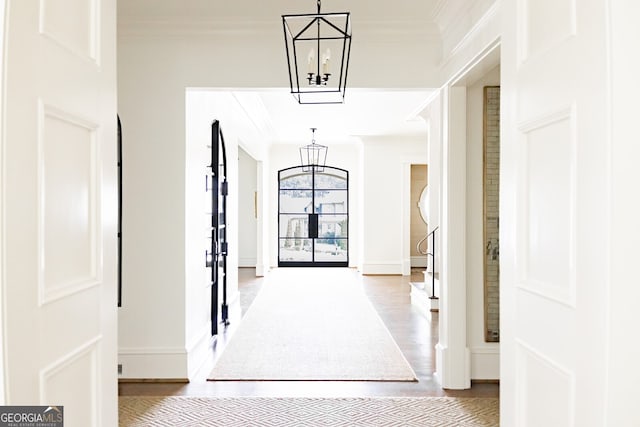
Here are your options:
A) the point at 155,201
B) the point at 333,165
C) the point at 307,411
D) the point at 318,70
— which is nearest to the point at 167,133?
the point at 155,201

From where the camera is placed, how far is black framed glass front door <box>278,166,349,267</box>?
38.5 feet

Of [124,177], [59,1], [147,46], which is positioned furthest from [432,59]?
[59,1]

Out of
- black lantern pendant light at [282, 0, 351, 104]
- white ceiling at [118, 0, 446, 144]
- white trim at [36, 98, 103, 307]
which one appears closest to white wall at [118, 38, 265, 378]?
white ceiling at [118, 0, 446, 144]

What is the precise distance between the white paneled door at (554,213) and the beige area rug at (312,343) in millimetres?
2515

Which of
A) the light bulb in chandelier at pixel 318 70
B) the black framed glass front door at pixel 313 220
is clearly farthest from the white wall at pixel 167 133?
the black framed glass front door at pixel 313 220

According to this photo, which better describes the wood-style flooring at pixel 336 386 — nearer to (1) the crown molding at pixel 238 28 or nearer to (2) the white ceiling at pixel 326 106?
(2) the white ceiling at pixel 326 106

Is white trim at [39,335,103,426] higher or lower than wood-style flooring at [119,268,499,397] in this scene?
higher

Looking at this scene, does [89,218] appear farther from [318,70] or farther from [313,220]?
[313,220]

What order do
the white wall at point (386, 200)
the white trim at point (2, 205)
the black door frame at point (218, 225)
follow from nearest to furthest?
the white trim at point (2, 205), the black door frame at point (218, 225), the white wall at point (386, 200)

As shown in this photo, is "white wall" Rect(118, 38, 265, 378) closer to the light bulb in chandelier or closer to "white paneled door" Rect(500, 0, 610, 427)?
the light bulb in chandelier

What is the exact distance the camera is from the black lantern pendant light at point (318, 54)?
277cm

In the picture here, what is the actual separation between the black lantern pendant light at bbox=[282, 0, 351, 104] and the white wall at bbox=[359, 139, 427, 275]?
649 cm

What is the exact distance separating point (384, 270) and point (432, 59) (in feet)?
22.7

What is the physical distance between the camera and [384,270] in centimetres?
1038
